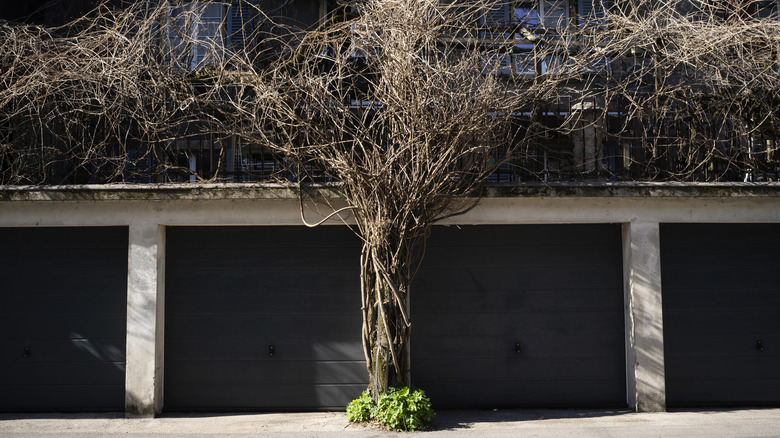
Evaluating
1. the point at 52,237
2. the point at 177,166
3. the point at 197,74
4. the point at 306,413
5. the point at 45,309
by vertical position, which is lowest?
the point at 306,413

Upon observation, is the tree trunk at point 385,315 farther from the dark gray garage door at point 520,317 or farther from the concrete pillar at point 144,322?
the concrete pillar at point 144,322

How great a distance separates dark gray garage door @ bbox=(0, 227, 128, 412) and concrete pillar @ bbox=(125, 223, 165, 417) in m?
0.28

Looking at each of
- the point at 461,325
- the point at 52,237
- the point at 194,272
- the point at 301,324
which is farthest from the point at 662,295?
the point at 52,237

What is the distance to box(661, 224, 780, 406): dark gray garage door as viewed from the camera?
7992mm

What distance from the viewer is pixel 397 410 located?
22.6 ft

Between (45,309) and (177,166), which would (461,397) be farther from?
(45,309)

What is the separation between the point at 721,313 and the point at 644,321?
1038 mm

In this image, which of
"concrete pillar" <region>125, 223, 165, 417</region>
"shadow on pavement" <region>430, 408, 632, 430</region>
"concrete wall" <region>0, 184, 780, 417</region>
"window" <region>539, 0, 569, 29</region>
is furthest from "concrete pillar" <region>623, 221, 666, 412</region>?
"concrete pillar" <region>125, 223, 165, 417</region>

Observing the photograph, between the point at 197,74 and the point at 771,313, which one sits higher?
the point at 197,74

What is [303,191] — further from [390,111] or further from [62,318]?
[62,318]

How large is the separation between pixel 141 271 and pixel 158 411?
1.59 metres

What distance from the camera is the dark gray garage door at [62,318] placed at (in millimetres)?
7910

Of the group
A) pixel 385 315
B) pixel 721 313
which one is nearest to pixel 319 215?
pixel 385 315

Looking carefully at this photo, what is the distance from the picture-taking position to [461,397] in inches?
313
